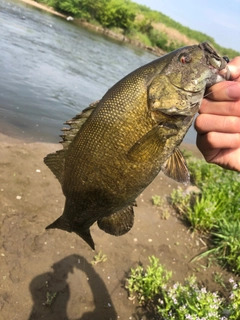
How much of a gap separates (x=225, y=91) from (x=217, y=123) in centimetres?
25

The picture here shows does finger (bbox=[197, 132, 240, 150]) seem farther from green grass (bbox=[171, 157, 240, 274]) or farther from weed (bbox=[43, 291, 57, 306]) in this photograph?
green grass (bbox=[171, 157, 240, 274])

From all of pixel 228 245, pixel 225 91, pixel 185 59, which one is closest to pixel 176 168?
pixel 225 91

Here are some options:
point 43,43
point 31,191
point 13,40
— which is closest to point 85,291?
point 31,191

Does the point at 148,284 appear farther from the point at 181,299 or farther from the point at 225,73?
the point at 225,73

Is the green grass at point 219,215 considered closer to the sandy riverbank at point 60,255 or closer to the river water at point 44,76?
the sandy riverbank at point 60,255

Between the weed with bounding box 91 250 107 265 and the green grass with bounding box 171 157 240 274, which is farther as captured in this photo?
the green grass with bounding box 171 157 240 274

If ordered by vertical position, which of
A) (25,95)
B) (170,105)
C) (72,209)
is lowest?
(25,95)

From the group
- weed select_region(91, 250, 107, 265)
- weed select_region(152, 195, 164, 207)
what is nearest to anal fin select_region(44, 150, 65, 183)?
weed select_region(91, 250, 107, 265)

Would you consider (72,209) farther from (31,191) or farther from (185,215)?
(185,215)

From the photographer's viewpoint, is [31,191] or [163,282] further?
[31,191]

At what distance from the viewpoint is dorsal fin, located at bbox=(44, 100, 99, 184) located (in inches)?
85.1

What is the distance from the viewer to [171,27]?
54.0 m

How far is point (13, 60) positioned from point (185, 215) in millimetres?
11300

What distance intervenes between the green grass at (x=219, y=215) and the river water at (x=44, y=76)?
4610 millimetres
